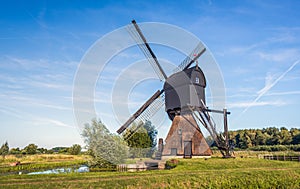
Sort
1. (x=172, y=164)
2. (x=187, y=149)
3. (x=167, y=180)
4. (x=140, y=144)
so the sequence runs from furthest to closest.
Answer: (x=140, y=144)
(x=187, y=149)
(x=172, y=164)
(x=167, y=180)

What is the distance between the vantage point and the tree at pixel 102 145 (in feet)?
A: 66.2

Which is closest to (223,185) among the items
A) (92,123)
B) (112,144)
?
(112,144)

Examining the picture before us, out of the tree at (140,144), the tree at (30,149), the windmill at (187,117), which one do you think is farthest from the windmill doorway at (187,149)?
the tree at (30,149)

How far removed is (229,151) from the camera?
67.3ft

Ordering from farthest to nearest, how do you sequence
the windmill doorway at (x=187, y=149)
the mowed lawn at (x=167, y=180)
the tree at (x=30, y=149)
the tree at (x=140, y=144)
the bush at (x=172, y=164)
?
1. the tree at (x=30, y=149)
2. the tree at (x=140, y=144)
3. the windmill doorway at (x=187, y=149)
4. the bush at (x=172, y=164)
5. the mowed lawn at (x=167, y=180)

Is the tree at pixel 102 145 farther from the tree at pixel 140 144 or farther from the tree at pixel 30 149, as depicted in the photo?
the tree at pixel 30 149

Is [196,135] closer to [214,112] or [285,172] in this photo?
[214,112]

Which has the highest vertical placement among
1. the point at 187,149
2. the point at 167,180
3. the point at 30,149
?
the point at 187,149

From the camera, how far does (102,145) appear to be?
20172mm

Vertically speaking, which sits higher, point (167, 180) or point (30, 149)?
point (167, 180)

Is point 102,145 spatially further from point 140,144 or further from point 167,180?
point 140,144

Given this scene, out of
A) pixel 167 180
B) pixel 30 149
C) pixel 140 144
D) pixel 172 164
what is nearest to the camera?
pixel 167 180

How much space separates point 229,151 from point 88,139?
1220 cm

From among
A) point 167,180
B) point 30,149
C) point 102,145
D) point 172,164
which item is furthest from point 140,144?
point 30,149
